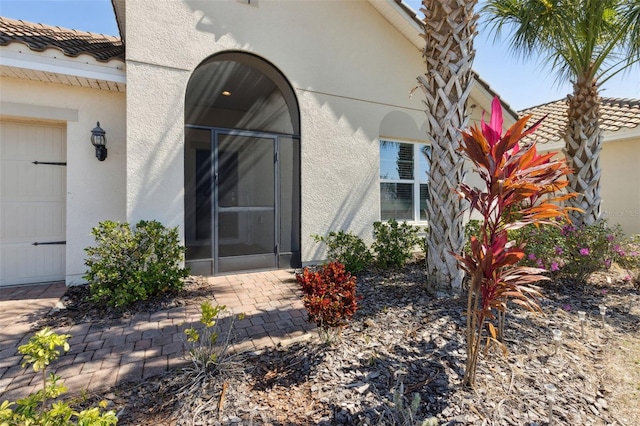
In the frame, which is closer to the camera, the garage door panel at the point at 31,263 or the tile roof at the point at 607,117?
the garage door panel at the point at 31,263

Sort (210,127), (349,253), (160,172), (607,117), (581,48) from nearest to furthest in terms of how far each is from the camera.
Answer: (160,172) → (210,127) → (349,253) → (581,48) → (607,117)

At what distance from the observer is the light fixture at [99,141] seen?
5.71 m

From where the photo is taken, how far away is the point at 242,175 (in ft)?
23.0

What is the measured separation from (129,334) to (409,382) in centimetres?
352

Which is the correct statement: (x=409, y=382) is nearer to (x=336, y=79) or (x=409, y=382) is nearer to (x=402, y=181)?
(x=402, y=181)

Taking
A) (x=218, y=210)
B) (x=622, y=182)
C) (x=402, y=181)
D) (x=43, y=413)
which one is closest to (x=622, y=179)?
(x=622, y=182)

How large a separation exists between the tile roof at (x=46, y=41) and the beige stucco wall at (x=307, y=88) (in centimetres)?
77

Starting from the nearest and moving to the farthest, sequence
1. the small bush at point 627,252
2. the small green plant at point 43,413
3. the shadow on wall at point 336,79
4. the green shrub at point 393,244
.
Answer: the small green plant at point 43,413
the small bush at point 627,252
the shadow on wall at point 336,79
the green shrub at point 393,244

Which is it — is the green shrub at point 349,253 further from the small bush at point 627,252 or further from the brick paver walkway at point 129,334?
the small bush at point 627,252

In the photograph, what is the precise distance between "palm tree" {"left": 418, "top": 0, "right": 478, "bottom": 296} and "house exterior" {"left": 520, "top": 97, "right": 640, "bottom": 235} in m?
8.17

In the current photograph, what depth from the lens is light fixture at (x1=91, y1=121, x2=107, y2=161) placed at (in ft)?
18.7

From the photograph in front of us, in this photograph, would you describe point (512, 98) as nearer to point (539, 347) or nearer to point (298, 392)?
point (539, 347)

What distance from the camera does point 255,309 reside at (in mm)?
4746

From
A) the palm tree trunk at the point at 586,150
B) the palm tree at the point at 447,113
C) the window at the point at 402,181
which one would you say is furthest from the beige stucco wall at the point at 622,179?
the palm tree at the point at 447,113
